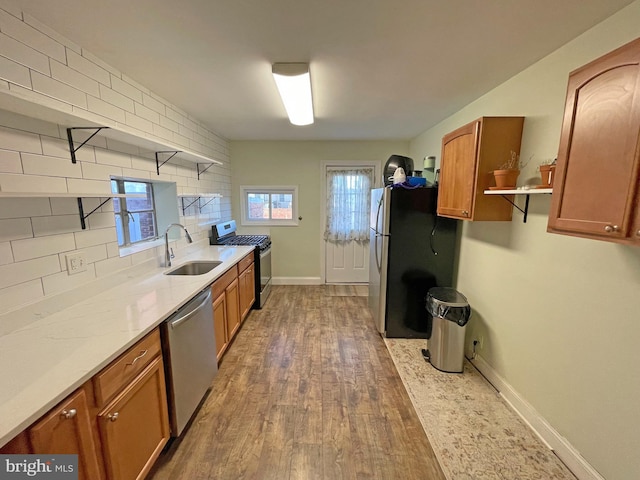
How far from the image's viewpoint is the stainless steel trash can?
2.31 metres

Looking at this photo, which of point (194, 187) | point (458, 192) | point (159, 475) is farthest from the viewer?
point (194, 187)

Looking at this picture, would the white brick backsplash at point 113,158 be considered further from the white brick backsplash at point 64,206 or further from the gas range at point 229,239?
the gas range at point 229,239

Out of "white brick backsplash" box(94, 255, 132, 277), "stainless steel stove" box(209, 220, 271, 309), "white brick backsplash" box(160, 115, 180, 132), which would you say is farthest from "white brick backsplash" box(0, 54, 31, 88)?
"stainless steel stove" box(209, 220, 271, 309)

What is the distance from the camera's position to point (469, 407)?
1973 mm

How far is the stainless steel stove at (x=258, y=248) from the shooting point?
3.62 m

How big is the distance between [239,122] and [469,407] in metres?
3.69

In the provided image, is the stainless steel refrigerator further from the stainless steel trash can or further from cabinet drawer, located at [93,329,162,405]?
cabinet drawer, located at [93,329,162,405]

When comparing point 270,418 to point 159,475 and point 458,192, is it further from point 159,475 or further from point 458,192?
point 458,192

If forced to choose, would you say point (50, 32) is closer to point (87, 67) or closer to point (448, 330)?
point (87, 67)

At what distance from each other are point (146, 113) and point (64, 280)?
1496 mm

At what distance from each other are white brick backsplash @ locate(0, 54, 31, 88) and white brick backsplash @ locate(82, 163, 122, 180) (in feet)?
1.52

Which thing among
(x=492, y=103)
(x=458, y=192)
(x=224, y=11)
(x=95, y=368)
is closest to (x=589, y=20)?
(x=492, y=103)

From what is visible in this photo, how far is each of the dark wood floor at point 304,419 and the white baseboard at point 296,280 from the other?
5.71 feet

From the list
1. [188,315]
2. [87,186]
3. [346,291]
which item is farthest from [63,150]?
[346,291]
